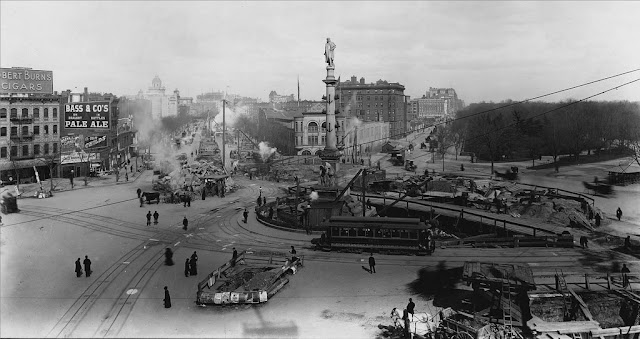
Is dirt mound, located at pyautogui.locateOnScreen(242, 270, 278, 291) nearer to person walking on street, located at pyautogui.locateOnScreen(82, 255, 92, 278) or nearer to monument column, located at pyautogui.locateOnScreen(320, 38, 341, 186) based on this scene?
person walking on street, located at pyautogui.locateOnScreen(82, 255, 92, 278)

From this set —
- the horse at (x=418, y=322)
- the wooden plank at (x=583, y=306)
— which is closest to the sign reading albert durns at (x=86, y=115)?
the horse at (x=418, y=322)

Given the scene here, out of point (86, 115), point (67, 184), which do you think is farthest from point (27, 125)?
point (67, 184)

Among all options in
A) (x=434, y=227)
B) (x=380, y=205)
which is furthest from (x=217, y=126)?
(x=434, y=227)

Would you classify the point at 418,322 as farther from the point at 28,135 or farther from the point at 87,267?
the point at 28,135

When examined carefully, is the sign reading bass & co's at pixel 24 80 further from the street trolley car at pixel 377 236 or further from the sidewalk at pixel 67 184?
the street trolley car at pixel 377 236

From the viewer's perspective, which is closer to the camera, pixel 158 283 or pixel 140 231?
pixel 158 283

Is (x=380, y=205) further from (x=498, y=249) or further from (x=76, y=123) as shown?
(x=76, y=123)
